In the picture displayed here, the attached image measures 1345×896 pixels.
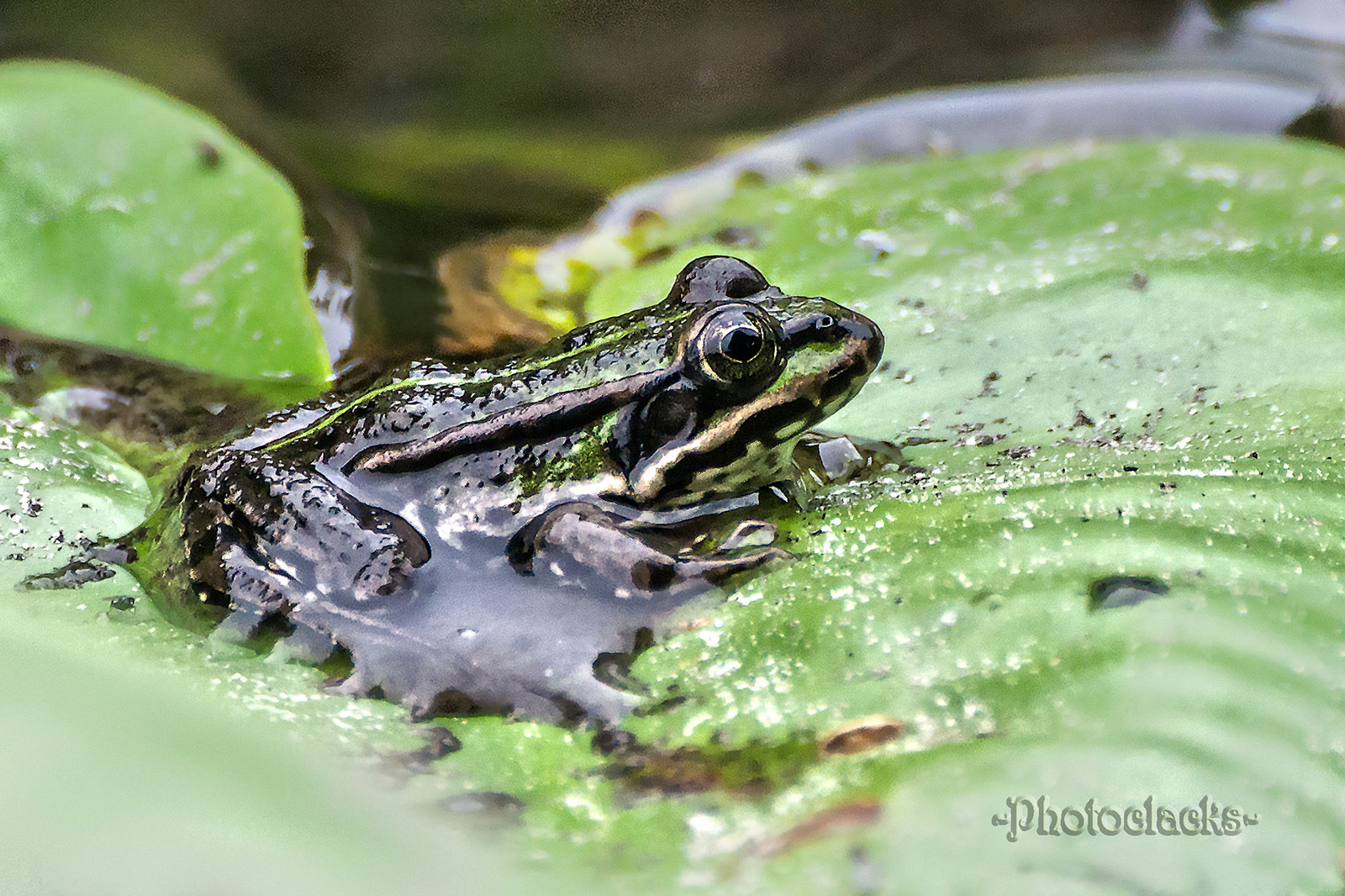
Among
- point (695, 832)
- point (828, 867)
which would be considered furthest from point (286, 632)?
point (828, 867)

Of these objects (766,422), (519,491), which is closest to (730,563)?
(766,422)

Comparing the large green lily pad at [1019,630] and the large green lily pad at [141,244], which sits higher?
the large green lily pad at [141,244]

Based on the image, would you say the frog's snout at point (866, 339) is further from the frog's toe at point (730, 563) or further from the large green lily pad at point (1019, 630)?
the frog's toe at point (730, 563)

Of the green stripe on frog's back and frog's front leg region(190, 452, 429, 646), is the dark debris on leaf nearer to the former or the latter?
the green stripe on frog's back

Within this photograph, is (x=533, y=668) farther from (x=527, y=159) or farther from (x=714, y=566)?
(x=527, y=159)

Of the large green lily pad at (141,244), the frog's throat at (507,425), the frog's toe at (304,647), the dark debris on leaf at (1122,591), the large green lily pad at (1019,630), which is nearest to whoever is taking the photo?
the large green lily pad at (1019,630)

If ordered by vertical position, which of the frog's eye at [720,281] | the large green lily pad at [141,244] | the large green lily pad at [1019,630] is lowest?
the large green lily pad at [1019,630]

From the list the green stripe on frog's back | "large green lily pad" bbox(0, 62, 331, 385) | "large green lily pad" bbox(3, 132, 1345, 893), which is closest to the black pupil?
the green stripe on frog's back

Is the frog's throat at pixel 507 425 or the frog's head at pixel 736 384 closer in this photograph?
the frog's head at pixel 736 384

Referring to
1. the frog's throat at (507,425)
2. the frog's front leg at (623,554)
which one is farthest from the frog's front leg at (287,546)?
the frog's front leg at (623,554)
